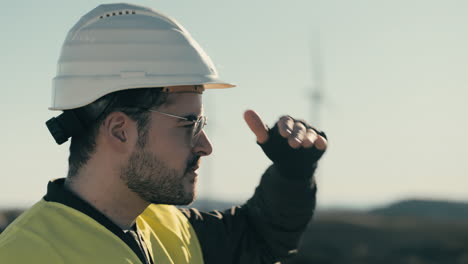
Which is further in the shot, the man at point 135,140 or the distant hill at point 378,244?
the distant hill at point 378,244

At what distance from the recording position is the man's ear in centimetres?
474

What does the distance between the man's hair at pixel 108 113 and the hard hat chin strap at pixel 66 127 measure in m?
0.03

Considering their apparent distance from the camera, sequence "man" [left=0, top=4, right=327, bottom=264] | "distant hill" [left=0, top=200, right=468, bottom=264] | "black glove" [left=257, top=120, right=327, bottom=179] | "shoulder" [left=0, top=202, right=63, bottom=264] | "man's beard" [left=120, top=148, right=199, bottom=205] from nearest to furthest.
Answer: "shoulder" [left=0, top=202, right=63, bottom=264] < "man" [left=0, top=4, right=327, bottom=264] < "man's beard" [left=120, top=148, right=199, bottom=205] < "black glove" [left=257, top=120, right=327, bottom=179] < "distant hill" [left=0, top=200, right=468, bottom=264]

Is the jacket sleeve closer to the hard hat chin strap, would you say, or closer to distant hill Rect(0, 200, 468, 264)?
the hard hat chin strap

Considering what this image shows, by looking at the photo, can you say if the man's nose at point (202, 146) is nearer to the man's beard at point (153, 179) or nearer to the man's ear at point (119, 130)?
the man's beard at point (153, 179)

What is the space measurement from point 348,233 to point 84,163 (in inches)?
1840

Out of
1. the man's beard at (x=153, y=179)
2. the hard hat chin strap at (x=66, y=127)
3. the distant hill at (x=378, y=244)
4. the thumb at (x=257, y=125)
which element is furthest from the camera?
the distant hill at (x=378, y=244)

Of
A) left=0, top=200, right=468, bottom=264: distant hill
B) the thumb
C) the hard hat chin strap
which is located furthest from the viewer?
left=0, top=200, right=468, bottom=264: distant hill

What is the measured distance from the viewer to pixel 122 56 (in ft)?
16.0

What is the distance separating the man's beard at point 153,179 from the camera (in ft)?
15.4

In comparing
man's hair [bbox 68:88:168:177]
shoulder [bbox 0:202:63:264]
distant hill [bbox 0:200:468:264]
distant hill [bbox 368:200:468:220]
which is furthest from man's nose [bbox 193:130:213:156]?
distant hill [bbox 368:200:468:220]

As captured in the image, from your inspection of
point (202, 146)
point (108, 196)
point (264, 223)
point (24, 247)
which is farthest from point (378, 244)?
point (24, 247)

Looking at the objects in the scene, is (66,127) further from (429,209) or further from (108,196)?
(429,209)

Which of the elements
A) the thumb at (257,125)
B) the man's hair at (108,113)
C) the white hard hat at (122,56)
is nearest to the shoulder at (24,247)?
the man's hair at (108,113)
